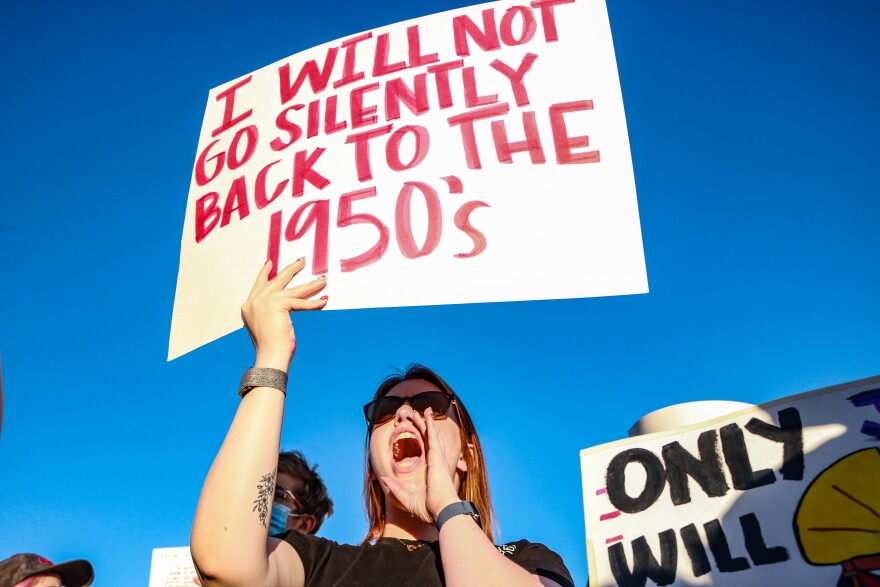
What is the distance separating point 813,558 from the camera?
2383mm

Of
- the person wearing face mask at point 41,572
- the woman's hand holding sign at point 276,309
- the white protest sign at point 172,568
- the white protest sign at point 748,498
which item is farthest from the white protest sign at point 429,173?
the white protest sign at point 172,568

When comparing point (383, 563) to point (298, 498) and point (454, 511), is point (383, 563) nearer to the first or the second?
point (454, 511)

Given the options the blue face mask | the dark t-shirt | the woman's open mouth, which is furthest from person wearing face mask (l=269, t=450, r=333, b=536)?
the dark t-shirt

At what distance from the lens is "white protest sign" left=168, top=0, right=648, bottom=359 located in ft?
6.90

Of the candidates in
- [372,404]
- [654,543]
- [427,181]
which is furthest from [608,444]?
[427,181]

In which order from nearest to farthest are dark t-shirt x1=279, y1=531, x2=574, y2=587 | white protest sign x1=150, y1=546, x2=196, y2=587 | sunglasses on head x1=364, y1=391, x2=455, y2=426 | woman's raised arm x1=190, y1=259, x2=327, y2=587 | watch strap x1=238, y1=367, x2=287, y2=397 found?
woman's raised arm x1=190, y1=259, x2=327, y2=587 < watch strap x1=238, y1=367, x2=287, y2=397 < dark t-shirt x1=279, y1=531, x2=574, y2=587 < sunglasses on head x1=364, y1=391, x2=455, y2=426 < white protest sign x1=150, y1=546, x2=196, y2=587

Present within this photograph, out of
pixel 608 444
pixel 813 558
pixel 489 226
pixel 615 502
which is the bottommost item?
pixel 813 558

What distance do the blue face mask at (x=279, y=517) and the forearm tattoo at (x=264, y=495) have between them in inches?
89.0

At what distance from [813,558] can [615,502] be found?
72 cm

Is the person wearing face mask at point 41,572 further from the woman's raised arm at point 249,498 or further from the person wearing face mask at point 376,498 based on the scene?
the woman's raised arm at point 249,498

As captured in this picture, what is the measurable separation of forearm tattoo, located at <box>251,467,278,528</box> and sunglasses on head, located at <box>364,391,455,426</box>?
743 mm

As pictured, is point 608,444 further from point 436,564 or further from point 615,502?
point 436,564

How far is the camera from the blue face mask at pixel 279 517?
3723 mm

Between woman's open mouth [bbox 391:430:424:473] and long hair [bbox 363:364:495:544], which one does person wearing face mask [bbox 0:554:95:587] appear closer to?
long hair [bbox 363:364:495:544]
